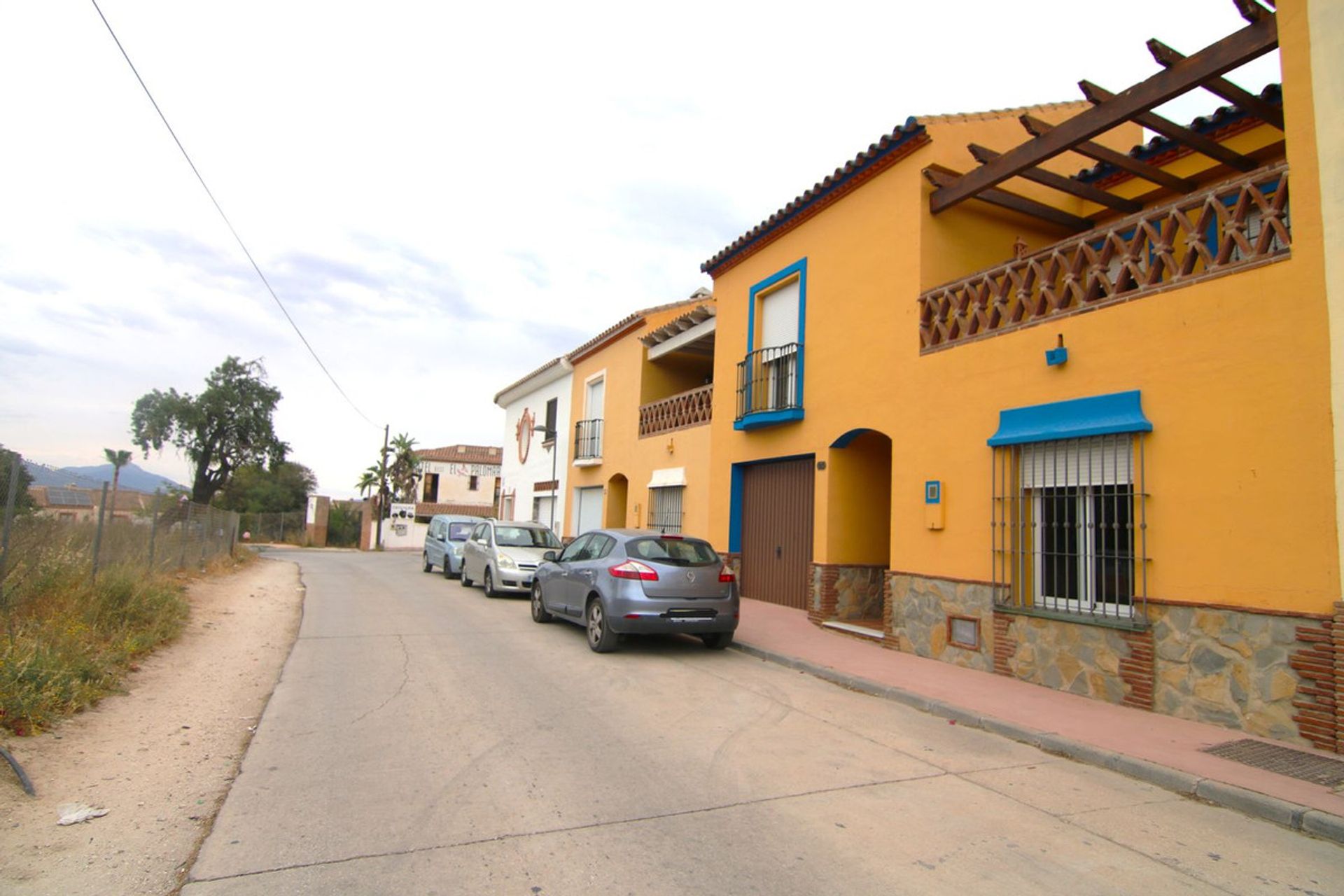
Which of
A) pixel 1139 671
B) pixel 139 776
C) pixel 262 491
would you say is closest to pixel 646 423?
pixel 1139 671

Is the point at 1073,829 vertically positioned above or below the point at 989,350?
below

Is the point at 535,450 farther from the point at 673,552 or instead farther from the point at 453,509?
the point at 453,509

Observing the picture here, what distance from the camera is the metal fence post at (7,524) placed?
6355mm

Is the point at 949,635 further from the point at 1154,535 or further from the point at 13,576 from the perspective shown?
the point at 13,576

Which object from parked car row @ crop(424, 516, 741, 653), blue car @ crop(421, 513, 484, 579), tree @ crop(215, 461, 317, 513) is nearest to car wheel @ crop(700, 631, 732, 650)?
parked car row @ crop(424, 516, 741, 653)

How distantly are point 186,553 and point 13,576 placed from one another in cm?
996

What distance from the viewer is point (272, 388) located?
53.6 m

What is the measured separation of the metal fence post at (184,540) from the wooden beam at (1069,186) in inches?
604

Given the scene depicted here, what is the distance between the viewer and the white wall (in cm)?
2364

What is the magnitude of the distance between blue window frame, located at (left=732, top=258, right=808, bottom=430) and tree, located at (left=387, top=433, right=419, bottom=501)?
4582 centimetres

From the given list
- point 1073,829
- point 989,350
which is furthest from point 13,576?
point 989,350

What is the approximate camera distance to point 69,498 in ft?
29.5

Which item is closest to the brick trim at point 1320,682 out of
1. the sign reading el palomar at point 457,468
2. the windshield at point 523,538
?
the windshield at point 523,538

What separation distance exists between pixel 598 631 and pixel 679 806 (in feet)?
16.0
